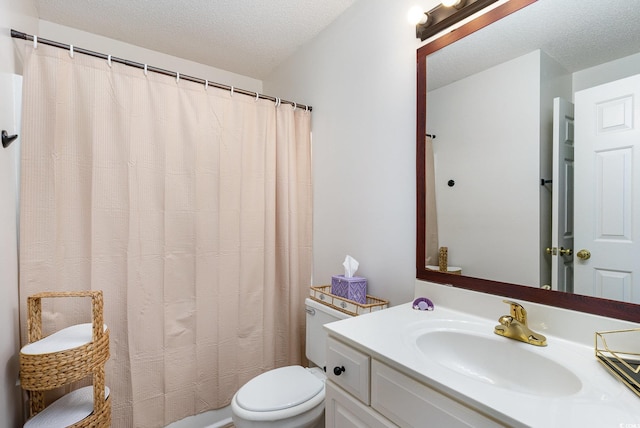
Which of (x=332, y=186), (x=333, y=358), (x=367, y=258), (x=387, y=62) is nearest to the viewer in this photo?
(x=333, y=358)

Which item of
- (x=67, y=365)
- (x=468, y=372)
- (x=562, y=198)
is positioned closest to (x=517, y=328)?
(x=468, y=372)

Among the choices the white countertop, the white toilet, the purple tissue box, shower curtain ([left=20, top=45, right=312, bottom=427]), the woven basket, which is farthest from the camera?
the purple tissue box

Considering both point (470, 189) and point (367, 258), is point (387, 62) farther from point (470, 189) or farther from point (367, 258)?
point (367, 258)

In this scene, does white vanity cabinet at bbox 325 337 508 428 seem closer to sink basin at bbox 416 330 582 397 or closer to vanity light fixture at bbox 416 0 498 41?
sink basin at bbox 416 330 582 397

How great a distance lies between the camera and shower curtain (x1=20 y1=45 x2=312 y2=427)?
1.39 meters

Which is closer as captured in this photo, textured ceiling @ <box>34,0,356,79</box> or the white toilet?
the white toilet

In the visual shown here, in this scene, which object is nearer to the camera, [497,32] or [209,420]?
[497,32]

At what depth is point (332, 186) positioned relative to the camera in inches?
76.3

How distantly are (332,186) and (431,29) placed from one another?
0.98 meters

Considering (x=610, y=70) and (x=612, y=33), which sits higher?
(x=612, y=33)

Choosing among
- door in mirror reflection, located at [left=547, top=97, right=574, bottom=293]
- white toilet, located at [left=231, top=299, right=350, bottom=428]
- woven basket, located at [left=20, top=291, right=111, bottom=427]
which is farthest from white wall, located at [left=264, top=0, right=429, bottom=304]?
woven basket, located at [left=20, top=291, right=111, bottom=427]

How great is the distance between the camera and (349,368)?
0.94m

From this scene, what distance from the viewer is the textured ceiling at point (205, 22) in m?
1.73

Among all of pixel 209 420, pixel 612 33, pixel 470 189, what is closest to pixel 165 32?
pixel 470 189
